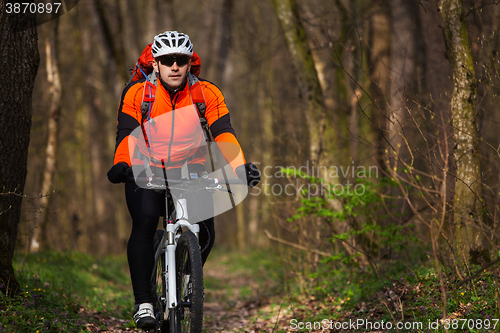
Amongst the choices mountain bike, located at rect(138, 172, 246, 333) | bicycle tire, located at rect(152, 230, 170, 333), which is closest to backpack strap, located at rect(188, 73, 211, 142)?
mountain bike, located at rect(138, 172, 246, 333)

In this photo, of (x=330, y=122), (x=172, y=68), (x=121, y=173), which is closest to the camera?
(x=121, y=173)

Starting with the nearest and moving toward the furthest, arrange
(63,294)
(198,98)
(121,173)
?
1. (121,173)
2. (198,98)
3. (63,294)

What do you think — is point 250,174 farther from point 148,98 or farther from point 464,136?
point 464,136

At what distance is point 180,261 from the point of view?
3.41 meters

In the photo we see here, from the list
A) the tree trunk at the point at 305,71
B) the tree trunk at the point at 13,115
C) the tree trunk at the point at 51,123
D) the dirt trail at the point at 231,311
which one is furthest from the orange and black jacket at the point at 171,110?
the tree trunk at the point at 51,123

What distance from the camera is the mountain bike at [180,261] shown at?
3.12m

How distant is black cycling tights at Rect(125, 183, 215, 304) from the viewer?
353cm

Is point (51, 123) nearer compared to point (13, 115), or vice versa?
point (13, 115)

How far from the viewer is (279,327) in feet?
15.6

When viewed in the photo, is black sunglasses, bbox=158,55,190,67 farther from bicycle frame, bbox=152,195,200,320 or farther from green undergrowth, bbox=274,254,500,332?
green undergrowth, bbox=274,254,500,332

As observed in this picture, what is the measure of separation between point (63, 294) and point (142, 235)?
2.47m

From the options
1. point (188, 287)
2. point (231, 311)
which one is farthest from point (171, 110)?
point (231, 311)

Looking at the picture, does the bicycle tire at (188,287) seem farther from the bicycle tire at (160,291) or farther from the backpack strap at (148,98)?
the backpack strap at (148,98)

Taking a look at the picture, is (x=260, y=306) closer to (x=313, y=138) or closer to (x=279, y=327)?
(x=279, y=327)
